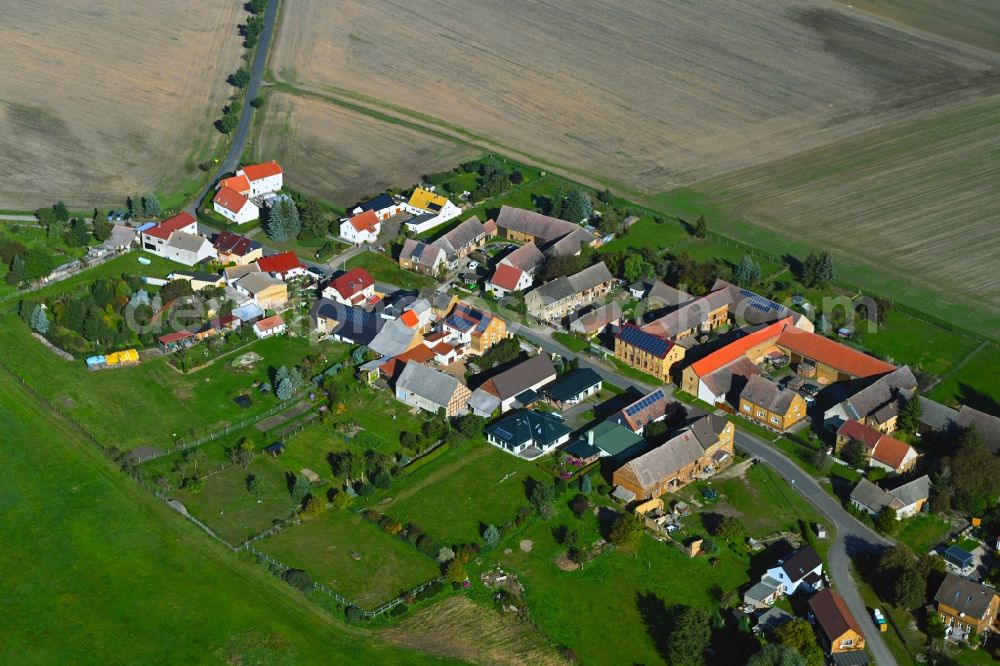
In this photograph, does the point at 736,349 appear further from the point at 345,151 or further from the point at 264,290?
the point at 345,151

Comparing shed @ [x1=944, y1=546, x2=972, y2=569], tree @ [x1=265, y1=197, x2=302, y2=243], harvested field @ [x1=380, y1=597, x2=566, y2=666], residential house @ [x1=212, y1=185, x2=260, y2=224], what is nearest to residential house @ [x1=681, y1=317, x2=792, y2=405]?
shed @ [x1=944, y1=546, x2=972, y2=569]

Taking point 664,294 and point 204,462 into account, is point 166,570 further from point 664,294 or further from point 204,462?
point 664,294

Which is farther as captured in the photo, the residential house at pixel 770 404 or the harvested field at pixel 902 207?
the harvested field at pixel 902 207

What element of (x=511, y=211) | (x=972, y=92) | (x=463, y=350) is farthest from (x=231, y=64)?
(x=972, y=92)

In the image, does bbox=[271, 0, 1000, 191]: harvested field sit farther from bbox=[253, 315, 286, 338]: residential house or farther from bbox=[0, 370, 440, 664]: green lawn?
bbox=[0, 370, 440, 664]: green lawn

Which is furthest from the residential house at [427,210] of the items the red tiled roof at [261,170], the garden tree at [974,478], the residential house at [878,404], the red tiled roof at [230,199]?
the garden tree at [974,478]

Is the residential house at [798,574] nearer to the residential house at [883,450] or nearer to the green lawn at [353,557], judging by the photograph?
the residential house at [883,450]

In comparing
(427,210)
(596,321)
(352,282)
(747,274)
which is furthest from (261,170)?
(747,274)
